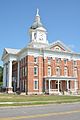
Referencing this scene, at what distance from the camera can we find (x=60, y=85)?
63.4 m

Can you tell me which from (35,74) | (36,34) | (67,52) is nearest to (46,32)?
(36,34)

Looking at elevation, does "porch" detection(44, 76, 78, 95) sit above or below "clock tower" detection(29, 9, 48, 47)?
below

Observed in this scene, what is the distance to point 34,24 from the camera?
73.2 meters

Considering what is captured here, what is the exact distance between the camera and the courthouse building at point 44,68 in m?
60.8

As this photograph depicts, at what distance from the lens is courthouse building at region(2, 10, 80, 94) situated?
200 feet

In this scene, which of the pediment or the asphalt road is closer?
the asphalt road

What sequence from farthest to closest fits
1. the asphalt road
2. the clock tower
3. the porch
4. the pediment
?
1. the clock tower
2. the pediment
3. the porch
4. the asphalt road

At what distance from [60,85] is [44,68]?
6250 mm

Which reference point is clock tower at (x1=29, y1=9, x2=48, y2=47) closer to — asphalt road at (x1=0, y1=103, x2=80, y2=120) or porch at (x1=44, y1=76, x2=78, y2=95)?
porch at (x1=44, y1=76, x2=78, y2=95)

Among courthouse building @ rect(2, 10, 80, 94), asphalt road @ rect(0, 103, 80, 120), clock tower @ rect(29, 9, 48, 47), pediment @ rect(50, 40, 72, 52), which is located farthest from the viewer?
clock tower @ rect(29, 9, 48, 47)

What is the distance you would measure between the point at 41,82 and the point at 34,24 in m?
20.2

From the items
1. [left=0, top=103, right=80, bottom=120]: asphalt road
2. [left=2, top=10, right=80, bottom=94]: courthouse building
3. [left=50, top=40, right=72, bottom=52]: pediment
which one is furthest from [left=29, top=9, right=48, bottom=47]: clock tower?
[left=0, top=103, right=80, bottom=120]: asphalt road

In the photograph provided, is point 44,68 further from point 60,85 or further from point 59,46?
point 59,46

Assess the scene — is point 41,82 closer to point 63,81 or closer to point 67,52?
point 63,81
